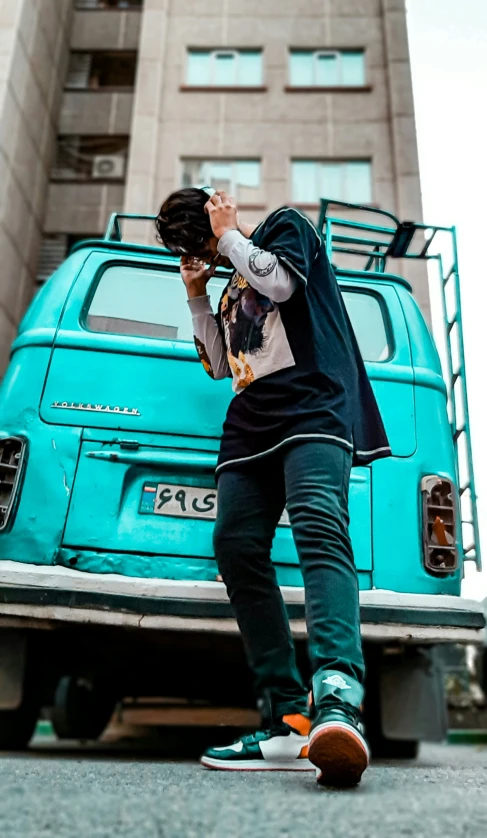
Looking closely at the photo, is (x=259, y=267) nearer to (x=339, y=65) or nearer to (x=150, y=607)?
(x=150, y=607)

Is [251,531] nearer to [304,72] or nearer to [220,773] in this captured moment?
[220,773]

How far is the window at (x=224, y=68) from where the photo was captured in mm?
15531

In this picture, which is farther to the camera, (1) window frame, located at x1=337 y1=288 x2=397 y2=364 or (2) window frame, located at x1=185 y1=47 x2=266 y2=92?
(2) window frame, located at x1=185 y1=47 x2=266 y2=92

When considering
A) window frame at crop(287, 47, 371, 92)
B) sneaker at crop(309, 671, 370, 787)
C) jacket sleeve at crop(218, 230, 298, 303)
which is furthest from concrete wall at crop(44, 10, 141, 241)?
sneaker at crop(309, 671, 370, 787)

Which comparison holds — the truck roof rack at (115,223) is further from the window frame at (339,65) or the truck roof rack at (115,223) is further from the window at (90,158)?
the window at (90,158)

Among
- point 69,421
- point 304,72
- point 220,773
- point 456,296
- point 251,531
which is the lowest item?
point 220,773

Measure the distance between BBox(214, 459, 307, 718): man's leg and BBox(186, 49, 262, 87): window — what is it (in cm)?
1517

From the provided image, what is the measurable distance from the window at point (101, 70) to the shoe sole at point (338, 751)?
19330 millimetres

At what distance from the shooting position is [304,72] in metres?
15.7

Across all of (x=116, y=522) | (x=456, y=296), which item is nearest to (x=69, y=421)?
(x=116, y=522)

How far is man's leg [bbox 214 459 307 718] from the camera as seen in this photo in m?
2.14

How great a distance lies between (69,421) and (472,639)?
1.81 metres

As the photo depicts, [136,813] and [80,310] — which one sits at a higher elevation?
[80,310]

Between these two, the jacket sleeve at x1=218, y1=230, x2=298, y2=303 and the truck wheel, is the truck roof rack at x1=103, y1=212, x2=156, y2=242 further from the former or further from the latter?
the truck wheel
